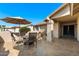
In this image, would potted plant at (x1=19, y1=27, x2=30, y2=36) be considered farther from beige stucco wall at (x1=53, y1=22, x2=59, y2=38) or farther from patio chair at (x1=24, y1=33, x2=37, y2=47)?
beige stucco wall at (x1=53, y1=22, x2=59, y2=38)

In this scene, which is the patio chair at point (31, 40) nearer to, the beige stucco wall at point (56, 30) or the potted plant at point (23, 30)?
the potted plant at point (23, 30)

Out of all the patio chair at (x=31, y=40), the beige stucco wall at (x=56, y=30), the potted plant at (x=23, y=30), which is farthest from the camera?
the beige stucco wall at (x=56, y=30)

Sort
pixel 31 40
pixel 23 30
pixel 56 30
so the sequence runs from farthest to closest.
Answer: pixel 56 30, pixel 23 30, pixel 31 40

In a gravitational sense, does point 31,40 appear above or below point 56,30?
below

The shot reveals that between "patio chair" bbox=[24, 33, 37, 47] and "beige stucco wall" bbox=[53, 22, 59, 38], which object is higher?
"beige stucco wall" bbox=[53, 22, 59, 38]

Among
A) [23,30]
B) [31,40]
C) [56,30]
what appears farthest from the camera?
[56,30]

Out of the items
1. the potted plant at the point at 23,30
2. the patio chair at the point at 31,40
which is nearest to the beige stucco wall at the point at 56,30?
the potted plant at the point at 23,30

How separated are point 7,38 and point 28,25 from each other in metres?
2.20

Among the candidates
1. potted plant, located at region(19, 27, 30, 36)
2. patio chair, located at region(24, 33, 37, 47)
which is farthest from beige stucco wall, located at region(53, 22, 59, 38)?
patio chair, located at region(24, 33, 37, 47)

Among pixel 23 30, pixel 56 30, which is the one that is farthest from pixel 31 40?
pixel 56 30

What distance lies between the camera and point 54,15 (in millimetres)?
10836

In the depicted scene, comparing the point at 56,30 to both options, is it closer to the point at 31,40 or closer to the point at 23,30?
the point at 23,30

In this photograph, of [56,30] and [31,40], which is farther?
[56,30]

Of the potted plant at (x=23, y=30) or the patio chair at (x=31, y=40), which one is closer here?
the patio chair at (x=31, y=40)
